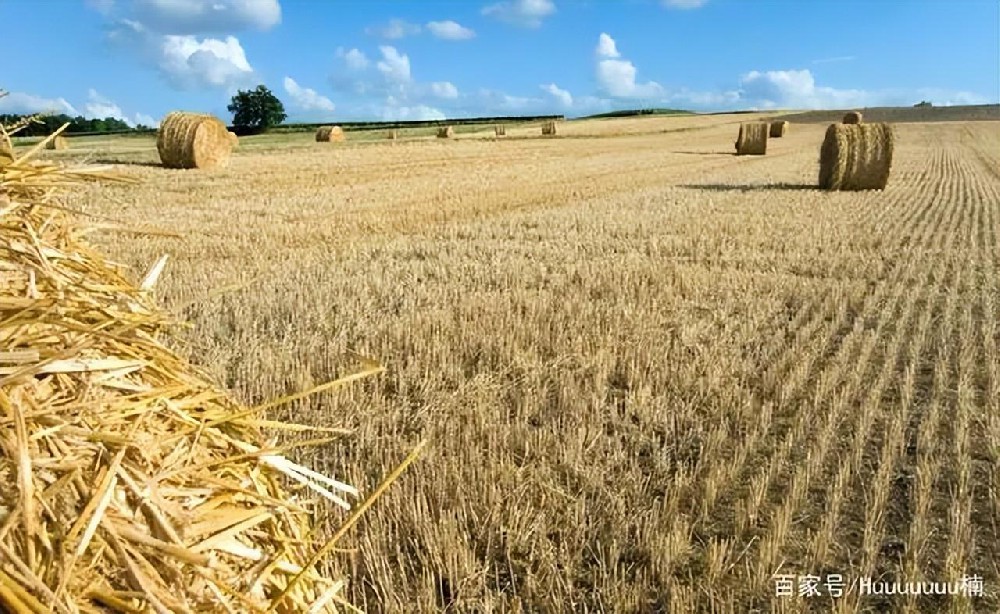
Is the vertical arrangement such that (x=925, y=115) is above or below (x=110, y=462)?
above

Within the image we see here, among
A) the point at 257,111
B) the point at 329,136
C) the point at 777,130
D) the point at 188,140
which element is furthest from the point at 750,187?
the point at 257,111

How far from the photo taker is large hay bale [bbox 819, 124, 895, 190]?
1434cm

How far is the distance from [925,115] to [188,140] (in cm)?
6579

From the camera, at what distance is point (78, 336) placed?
5.01 feet

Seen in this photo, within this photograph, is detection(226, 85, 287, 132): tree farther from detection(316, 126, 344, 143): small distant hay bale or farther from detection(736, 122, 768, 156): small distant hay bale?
detection(736, 122, 768, 156): small distant hay bale

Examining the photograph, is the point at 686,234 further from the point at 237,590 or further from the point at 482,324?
the point at 237,590

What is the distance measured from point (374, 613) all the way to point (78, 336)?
1.29m

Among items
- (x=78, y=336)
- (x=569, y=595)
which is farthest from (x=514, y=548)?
(x=78, y=336)

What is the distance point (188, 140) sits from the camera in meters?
18.2

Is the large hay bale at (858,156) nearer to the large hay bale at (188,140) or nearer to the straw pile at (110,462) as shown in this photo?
the large hay bale at (188,140)

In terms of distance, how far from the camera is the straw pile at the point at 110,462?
1240mm

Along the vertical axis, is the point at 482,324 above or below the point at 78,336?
below

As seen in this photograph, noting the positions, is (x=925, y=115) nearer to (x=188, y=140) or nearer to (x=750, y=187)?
(x=750, y=187)

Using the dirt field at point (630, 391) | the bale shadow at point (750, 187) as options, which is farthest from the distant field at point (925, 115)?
the dirt field at point (630, 391)
